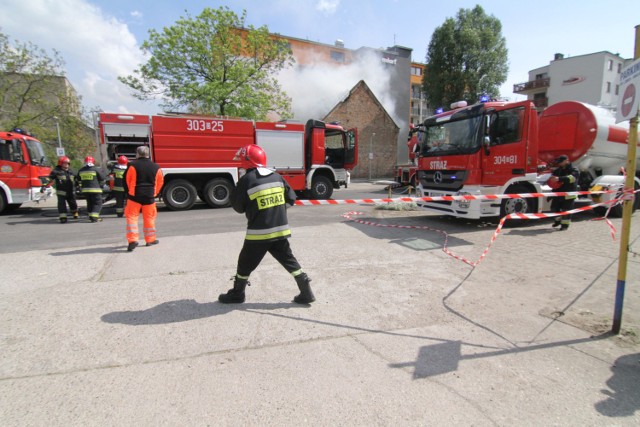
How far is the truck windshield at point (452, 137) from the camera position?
681cm

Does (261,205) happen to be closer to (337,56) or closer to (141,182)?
(141,182)

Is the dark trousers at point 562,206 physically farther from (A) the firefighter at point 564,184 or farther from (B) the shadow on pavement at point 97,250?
(B) the shadow on pavement at point 97,250

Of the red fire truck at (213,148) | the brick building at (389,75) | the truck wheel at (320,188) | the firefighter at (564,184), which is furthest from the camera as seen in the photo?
the brick building at (389,75)

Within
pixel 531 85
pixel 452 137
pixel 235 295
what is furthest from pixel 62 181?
pixel 531 85

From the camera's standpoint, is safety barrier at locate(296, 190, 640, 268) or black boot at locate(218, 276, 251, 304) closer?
black boot at locate(218, 276, 251, 304)

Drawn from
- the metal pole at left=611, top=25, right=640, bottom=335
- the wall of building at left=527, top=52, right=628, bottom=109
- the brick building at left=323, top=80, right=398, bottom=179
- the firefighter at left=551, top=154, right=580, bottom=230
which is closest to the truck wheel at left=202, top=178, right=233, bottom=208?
the firefighter at left=551, top=154, right=580, bottom=230

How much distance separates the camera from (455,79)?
2795cm

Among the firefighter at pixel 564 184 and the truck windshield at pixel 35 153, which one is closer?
the firefighter at pixel 564 184

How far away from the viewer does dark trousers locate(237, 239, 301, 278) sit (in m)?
3.28

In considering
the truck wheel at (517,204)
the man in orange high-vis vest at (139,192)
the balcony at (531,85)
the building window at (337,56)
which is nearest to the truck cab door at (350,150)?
the truck wheel at (517,204)

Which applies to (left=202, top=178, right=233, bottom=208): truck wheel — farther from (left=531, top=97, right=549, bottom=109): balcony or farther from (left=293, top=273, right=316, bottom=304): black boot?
(left=531, top=97, right=549, bottom=109): balcony

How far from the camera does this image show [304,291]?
3477 millimetres

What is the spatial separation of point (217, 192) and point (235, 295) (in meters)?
8.09

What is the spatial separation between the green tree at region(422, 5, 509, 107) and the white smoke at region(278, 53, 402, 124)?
8.34 meters
